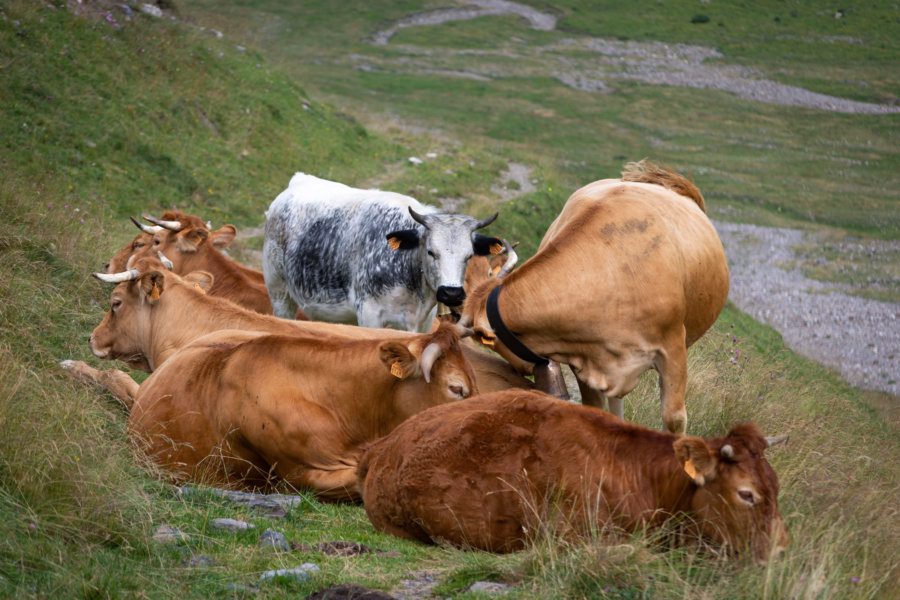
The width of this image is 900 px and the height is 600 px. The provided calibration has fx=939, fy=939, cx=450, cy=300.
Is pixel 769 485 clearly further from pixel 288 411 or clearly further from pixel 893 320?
pixel 893 320

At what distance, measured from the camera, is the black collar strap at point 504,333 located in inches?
271

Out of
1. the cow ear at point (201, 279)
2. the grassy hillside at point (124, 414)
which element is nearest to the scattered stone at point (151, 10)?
the grassy hillside at point (124, 414)

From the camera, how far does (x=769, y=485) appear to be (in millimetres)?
4898

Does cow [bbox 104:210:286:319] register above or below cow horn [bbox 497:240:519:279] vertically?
below

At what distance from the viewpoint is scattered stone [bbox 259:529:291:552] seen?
5.04 m

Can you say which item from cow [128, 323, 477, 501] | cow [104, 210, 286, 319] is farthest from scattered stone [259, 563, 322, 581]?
cow [104, 210, 286, 319]

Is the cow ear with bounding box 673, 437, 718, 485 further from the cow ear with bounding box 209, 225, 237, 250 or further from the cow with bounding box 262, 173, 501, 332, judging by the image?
the cow ear with bounding box 209, 225, 237, 250

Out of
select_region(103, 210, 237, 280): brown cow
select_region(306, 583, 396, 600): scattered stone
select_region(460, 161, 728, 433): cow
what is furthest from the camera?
select_region(103, 210, 237, 280): brown cow

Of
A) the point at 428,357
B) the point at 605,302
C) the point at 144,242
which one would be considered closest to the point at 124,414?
the point at 428,357

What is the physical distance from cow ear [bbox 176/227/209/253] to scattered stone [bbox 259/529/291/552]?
638 cm

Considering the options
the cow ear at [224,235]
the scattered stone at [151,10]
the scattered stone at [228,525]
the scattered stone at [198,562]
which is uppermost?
the scattered stone at [151,10]

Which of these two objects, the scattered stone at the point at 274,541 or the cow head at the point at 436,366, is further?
the cow head at the point at 436,366

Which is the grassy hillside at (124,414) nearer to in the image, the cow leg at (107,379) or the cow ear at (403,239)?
the cow leg at (107,379)

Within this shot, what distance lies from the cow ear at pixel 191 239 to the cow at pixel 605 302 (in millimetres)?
4953
